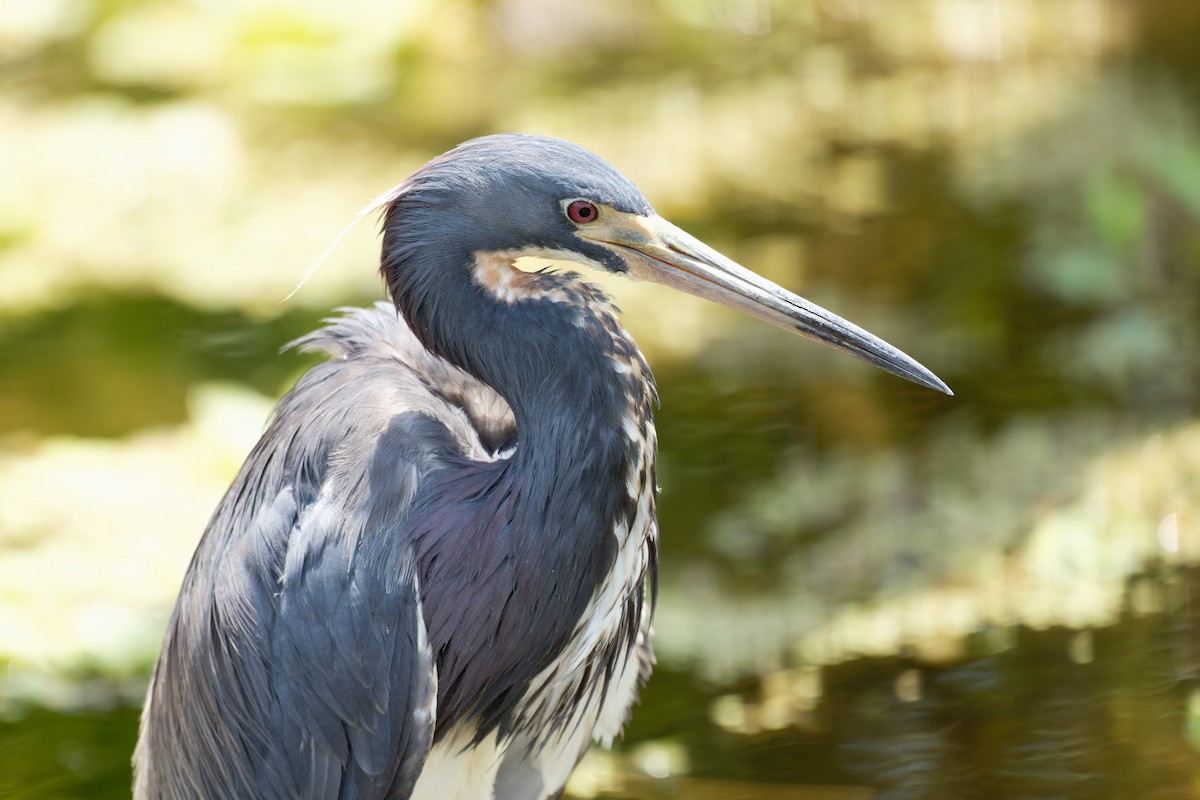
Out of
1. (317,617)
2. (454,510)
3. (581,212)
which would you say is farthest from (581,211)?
(317,617)

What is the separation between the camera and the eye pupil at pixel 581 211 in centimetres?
293

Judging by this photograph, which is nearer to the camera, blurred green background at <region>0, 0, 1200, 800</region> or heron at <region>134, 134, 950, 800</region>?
heron at <region>134, 134, 950, 800</region>

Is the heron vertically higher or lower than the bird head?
lower

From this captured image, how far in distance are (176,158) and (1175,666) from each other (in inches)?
222

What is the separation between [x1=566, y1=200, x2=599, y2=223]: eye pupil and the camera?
2.93 meters

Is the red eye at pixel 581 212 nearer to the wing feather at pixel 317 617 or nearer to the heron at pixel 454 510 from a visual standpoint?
the heron at pixel 454 510

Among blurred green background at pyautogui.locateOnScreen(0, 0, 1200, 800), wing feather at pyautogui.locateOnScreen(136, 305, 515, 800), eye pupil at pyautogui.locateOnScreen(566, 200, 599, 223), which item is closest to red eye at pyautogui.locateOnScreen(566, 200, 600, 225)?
eye pupil at pyautogui.locateOnScreen(566, 200, 599, 223)

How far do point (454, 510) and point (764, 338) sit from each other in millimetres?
3402

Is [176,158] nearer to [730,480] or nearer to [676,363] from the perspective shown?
[676,363]

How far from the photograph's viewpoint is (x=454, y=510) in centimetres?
304

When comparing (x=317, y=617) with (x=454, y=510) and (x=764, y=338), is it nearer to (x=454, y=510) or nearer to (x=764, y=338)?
(x=454, y=510)

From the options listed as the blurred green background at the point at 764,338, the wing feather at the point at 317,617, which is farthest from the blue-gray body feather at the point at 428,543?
the blurred green background at the point at 764,338

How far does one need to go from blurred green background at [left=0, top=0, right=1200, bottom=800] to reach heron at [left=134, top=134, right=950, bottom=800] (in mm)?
1125

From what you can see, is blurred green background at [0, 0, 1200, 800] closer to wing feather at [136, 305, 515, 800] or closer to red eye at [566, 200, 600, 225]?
wing feather at [136, 305, 515, 800]
